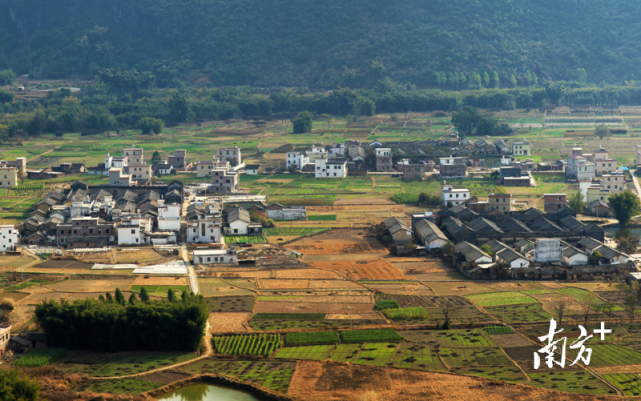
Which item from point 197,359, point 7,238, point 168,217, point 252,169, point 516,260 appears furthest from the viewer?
point 252,169

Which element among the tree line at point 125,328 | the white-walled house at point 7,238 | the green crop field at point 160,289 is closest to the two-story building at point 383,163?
the white-walled house at point 7,238

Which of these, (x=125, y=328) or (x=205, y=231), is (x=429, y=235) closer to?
(x=205, y=231)

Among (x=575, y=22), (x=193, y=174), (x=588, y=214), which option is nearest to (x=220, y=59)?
(x=575, y=22)

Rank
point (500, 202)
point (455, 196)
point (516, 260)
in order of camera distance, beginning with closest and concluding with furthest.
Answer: point (516, 260) → point (500, 202) → point (455, 196)

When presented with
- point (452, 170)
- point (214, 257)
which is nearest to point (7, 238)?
point (214, 257)

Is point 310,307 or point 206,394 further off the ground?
point 310,307

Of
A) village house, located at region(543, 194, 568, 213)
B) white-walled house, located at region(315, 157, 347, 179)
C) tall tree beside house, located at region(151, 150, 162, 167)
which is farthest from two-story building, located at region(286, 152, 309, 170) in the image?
village house, located at region(543, 194, 568, 213)

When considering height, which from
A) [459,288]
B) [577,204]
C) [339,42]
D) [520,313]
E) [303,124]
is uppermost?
[339,42]

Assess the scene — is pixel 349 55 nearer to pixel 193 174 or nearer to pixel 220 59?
pixel 220 59
